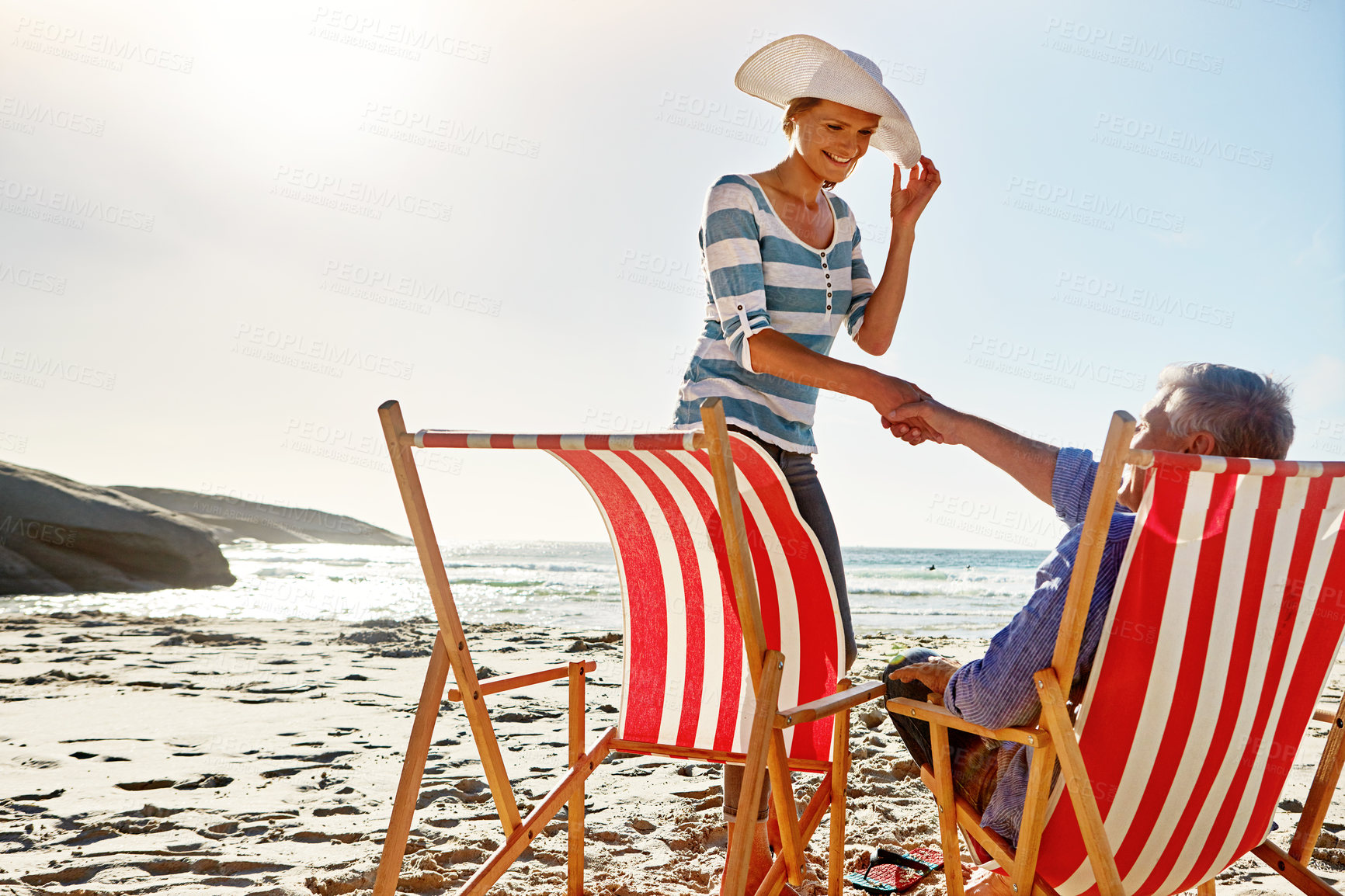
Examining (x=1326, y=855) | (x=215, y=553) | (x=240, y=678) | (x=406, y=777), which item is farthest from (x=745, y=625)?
(x=215, y=553)

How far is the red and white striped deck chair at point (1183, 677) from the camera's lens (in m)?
1.46

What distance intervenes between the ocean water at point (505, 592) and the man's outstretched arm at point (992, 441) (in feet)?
7.52

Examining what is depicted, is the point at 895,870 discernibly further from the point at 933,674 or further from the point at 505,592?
the point at 505,592

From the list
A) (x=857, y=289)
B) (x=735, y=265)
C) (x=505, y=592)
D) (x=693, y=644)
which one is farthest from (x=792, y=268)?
(x=505, y=592)

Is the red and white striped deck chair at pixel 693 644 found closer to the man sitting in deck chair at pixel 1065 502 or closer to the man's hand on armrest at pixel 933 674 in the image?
the man's hand on armrest at pixel 933 674

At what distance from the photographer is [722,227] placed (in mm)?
2244

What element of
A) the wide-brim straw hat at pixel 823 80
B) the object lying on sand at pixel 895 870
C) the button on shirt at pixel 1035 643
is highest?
the wide-brim straw hat at pixel 823 80

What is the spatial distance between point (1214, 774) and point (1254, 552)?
45cm

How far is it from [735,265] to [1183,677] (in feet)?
4.34

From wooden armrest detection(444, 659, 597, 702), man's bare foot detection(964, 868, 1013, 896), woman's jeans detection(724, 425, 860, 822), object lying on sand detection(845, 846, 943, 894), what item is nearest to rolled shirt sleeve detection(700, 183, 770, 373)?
woman's jeans detection(724, 425, 860, 822)

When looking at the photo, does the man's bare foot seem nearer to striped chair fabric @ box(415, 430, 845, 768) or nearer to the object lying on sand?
striped chair fabric @ box(415, 430, 845, 768)

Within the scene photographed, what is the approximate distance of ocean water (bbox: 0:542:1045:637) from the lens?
35.2ft

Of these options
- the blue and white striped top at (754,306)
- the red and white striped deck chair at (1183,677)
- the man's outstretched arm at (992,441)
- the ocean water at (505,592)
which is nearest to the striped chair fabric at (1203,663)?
the red and white striped deck chair at (1183,677)

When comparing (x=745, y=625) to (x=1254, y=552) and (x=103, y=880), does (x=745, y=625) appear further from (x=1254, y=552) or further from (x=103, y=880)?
(x=103, y=880)
